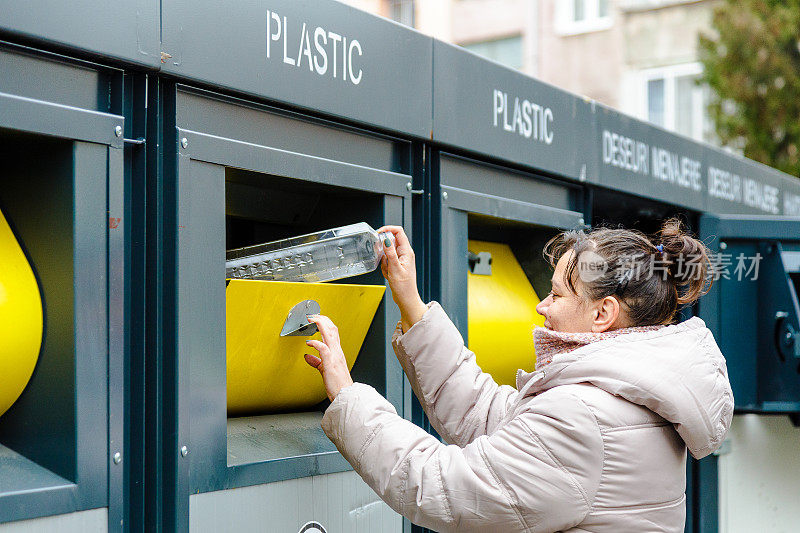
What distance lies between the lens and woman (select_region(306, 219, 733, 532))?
4.94 ft

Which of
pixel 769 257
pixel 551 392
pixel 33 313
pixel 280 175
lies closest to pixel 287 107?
pixel 280 175

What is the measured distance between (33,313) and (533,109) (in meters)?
1.46

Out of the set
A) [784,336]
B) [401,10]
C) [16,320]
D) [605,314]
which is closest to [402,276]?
[605,314]

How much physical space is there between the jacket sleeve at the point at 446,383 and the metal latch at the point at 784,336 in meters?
1.39

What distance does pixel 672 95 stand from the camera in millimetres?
12289

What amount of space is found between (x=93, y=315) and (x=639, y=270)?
947 mm

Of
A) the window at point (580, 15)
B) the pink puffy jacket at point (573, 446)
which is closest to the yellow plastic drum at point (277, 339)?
the pink puffy jacket at point (573, 446)

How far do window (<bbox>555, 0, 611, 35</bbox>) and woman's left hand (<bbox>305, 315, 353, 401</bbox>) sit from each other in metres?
12.1

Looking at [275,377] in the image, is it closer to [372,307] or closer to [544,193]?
[372,307]

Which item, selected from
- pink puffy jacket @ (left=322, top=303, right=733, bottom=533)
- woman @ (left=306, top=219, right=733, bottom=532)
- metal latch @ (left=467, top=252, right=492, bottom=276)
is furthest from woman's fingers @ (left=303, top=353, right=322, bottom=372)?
metal latch @ (left=467, top=252, right=492, bottom=276)

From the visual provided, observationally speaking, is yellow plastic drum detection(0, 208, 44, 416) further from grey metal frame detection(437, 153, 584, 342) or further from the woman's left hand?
grey metal frame detection(437, 153, 584, 342)

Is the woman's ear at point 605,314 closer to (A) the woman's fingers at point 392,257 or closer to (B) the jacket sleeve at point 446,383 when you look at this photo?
(B) the jacket sleeve at point 446,383

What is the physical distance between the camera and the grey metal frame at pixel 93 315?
1.42 m

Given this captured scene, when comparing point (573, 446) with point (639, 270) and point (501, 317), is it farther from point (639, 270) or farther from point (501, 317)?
point (501, 317)
